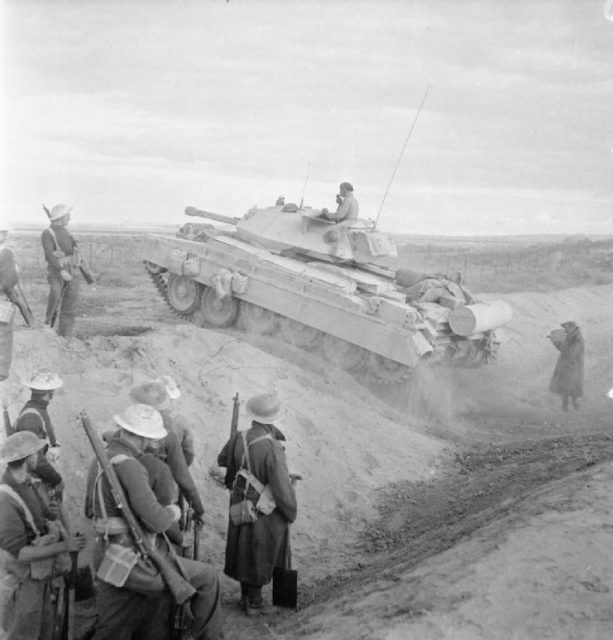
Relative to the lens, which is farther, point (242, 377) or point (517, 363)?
point (517, 363)

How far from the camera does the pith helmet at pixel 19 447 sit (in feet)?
14.9

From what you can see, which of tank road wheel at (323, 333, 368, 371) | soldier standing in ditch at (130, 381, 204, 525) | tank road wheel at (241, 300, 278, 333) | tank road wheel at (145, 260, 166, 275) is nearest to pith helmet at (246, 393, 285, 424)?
soldier standing in ditch at (130, 381, 204, 525)

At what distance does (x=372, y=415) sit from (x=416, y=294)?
3224 millimetres

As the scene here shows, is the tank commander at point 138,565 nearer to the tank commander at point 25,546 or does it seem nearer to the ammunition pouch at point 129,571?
the ammunition pouch at point 129,571

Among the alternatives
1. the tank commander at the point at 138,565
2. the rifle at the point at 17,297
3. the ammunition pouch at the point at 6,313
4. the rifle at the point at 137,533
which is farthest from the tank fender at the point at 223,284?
the rifle at the point at 137,533

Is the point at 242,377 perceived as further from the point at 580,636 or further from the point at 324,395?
the point at 580,636

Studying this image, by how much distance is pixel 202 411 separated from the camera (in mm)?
9055

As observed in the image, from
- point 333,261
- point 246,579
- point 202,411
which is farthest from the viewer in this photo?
point 333,261

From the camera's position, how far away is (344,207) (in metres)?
14.2

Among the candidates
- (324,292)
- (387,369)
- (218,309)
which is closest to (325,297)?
(324,292)

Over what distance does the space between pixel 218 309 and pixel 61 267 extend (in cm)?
467

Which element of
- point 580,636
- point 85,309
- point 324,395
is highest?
point 580,636

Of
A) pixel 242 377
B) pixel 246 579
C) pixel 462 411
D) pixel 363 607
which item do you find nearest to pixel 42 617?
pixel 246 579

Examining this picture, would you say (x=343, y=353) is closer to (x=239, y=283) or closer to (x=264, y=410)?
(x=239, y=283)
